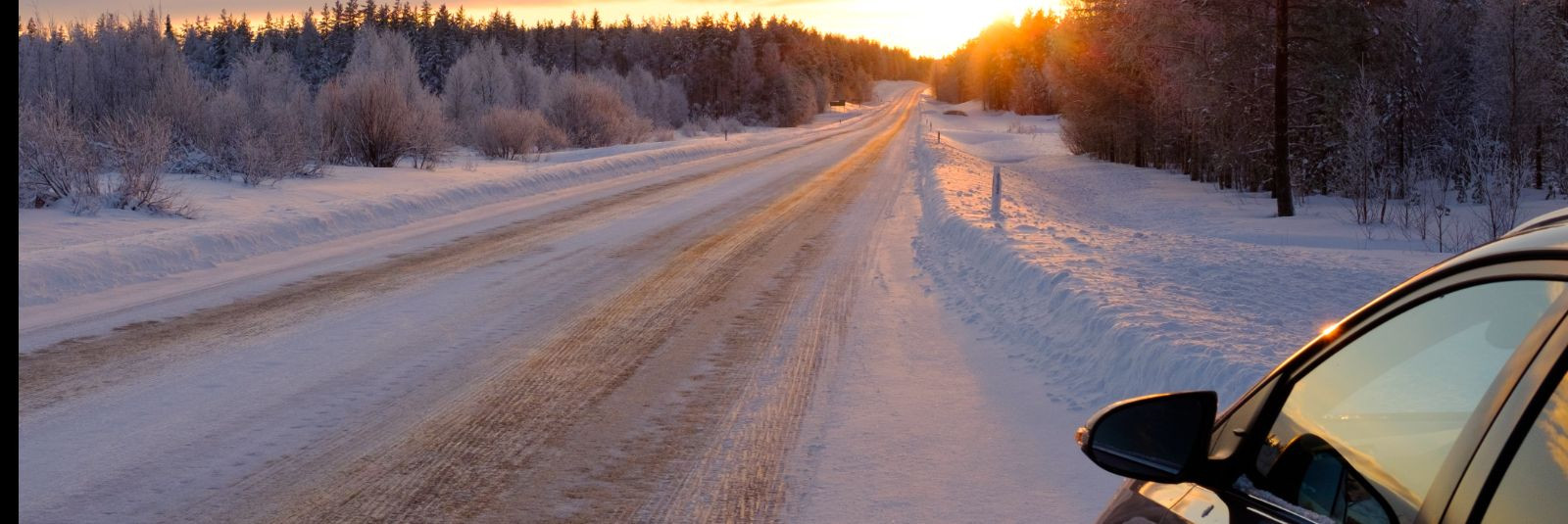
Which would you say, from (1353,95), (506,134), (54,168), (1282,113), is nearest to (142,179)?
(54,168)

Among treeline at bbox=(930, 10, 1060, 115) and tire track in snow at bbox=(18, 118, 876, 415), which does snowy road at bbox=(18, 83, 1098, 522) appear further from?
treeline at bbox=(930, 10, 1060, 115)

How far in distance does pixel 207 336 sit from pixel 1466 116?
35.6 m

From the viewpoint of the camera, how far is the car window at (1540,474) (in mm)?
1374

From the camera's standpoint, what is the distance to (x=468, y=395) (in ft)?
21.8

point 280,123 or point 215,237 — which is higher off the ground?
point 280,123

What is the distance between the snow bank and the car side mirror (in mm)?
4334

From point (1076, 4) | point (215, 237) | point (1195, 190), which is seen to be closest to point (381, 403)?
point (215, 237)

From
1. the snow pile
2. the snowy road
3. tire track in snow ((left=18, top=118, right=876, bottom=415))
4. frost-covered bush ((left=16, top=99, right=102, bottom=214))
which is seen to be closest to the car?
the snowy road

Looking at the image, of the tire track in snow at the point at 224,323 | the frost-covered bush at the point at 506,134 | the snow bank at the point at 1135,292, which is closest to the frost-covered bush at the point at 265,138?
the frost-covered bush at the point at 506,134

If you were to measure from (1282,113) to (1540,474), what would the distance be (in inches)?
979

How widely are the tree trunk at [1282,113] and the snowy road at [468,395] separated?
15.1 m

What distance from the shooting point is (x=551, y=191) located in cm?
2312

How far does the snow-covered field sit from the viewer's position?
6.99 m

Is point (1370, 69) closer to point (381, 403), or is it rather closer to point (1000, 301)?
point (1000, 301)
